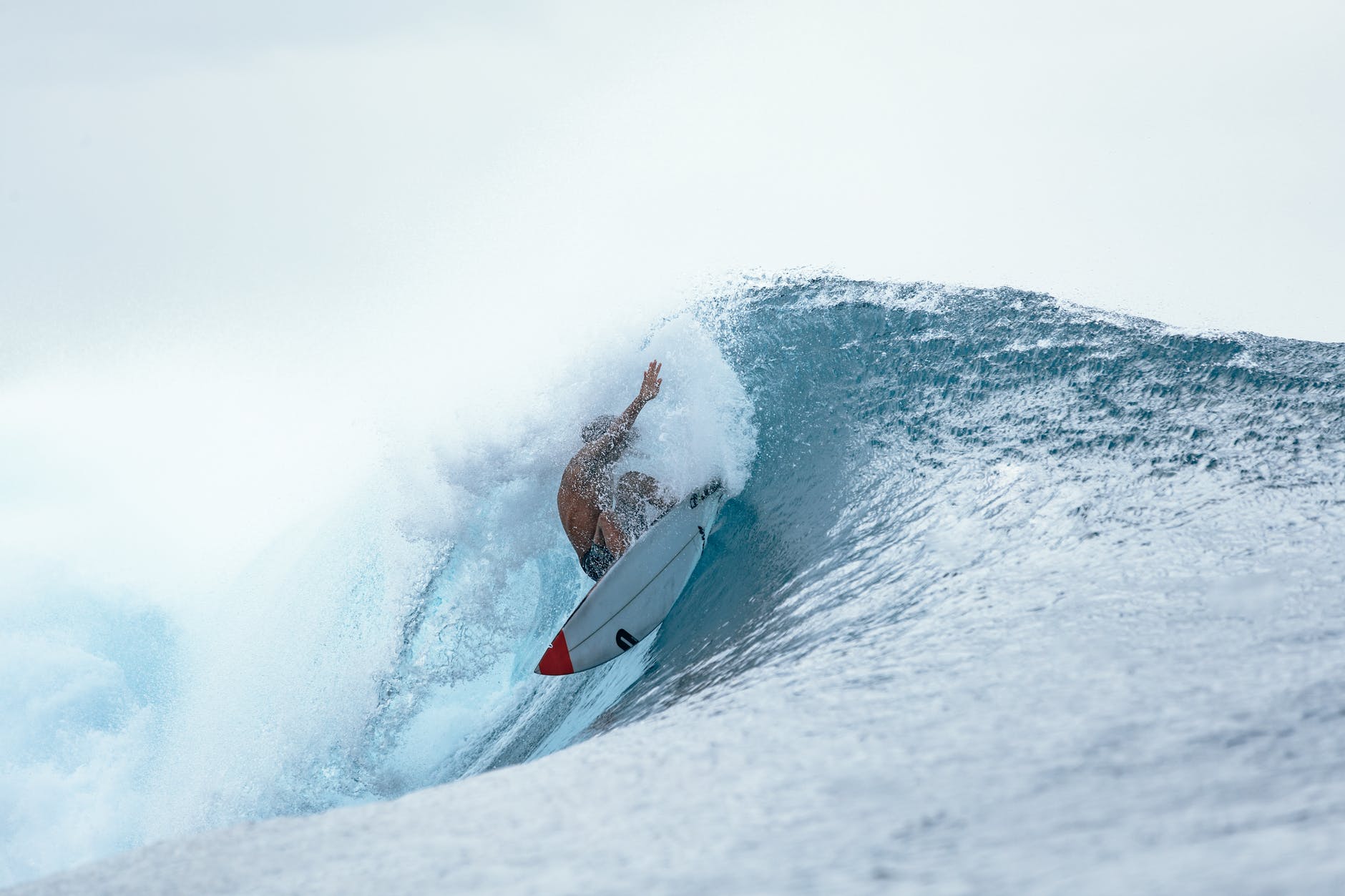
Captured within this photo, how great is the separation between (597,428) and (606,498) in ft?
1.52

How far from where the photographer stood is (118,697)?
6.21 meters

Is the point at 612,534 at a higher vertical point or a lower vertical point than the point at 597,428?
lower

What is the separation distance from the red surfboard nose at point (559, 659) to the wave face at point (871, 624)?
0.47 feet

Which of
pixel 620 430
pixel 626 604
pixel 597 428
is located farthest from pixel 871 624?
pixel 597 428

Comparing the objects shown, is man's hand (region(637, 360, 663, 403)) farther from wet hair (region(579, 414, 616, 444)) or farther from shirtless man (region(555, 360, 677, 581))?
wet hair (region(579, 414, 616, 444))

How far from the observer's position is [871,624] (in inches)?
118

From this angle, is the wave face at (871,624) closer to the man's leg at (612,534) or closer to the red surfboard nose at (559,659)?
the red surfboard nose at (559,659)

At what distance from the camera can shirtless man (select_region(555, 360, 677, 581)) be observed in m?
4.74

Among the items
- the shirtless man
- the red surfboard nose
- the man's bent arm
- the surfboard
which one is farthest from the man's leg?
the red surfboard nose

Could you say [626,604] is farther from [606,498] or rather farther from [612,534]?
[606,498]

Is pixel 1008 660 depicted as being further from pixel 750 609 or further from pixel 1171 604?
pixel 750 609

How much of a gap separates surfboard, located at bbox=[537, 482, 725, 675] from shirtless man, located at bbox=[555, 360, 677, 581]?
0.16 m

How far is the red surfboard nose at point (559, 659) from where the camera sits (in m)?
4.49

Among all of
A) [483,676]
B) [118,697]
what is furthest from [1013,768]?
[118,697]
